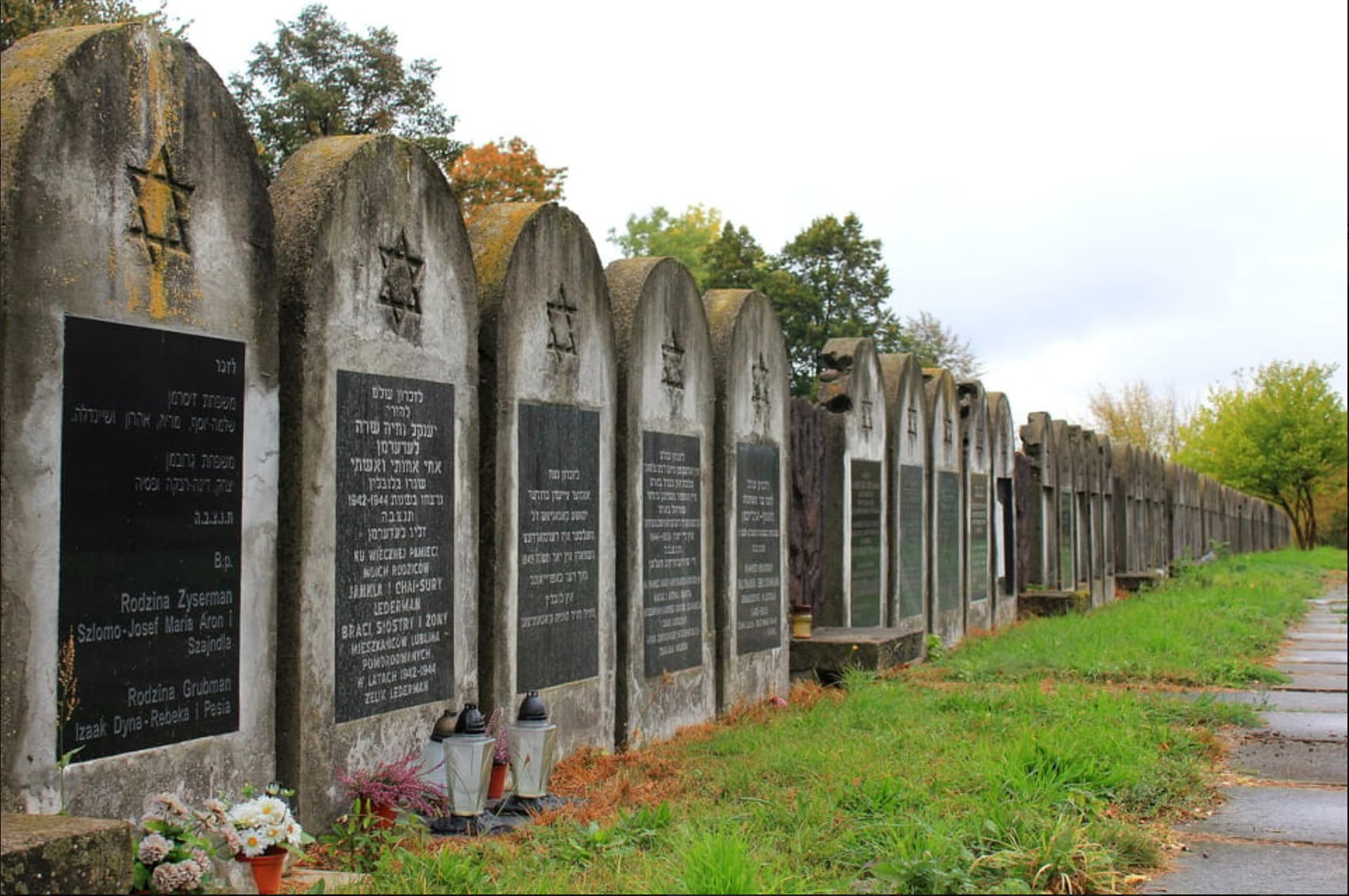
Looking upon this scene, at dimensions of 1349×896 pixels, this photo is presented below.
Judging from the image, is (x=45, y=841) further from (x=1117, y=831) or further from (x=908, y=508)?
(x=908, y=508)

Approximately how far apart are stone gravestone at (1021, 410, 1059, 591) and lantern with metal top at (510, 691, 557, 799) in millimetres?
12719

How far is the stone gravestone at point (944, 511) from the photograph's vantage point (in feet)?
44.1

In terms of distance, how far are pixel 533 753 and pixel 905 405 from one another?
7.52 m

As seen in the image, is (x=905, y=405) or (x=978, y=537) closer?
(x=905, y=405)

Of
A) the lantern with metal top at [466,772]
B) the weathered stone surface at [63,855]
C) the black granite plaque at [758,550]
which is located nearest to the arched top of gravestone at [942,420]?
the black granite plaque at [758,550]

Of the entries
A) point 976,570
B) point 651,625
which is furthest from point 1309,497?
point 651,625

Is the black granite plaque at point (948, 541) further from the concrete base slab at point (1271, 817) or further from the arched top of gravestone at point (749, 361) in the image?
the concrete base slab at point (1271, 817)

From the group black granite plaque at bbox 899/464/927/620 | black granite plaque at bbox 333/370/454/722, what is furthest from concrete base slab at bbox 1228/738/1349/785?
black granite plaque at bbox 899/464/927/620

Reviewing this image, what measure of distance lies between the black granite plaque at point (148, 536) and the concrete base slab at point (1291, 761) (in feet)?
16.2

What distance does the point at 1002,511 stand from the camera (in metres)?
16.6

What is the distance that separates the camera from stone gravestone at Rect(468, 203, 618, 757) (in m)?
6.39

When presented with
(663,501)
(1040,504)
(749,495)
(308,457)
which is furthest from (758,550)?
(1040,504)

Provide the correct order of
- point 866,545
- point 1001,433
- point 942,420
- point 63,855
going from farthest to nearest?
point 1001,433, point 942,420, point 866,545, point 63,855

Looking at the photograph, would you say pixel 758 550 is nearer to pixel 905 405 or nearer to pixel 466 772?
pixel 905 405
